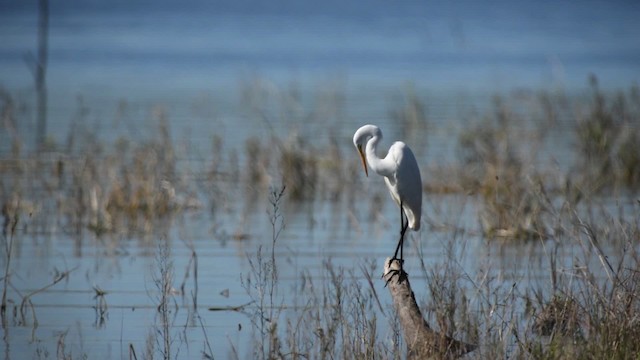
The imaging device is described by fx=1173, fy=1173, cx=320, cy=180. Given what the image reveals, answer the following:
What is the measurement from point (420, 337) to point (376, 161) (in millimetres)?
1861

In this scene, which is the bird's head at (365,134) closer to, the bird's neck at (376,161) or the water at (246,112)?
the bird's neck at (376,161)

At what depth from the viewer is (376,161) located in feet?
24.9

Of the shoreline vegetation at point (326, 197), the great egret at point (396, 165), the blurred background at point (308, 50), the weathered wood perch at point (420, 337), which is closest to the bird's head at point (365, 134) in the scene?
the great egret at point (396, 165)

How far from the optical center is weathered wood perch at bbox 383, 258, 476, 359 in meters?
5.90

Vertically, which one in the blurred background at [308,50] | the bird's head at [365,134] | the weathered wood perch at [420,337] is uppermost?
the blurred background at [308,50]

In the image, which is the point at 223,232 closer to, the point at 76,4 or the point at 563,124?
the point at 563,124

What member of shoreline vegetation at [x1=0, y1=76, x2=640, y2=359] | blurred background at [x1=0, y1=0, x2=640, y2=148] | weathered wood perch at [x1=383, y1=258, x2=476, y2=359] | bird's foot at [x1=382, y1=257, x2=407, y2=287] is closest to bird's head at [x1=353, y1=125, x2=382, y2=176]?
shoreline vegetation at [x1=0, y1=76, x2=640, y2=359]

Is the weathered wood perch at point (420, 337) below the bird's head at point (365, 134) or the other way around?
below

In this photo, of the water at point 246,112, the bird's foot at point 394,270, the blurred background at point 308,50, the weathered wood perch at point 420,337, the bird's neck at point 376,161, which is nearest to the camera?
the weathered wood perch at point 420,337

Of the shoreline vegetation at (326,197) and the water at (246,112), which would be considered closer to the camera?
the shoreline vegetation at (326,197)

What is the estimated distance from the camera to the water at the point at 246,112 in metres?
8.33

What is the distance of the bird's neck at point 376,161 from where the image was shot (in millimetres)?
7547

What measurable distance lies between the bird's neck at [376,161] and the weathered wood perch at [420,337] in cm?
141

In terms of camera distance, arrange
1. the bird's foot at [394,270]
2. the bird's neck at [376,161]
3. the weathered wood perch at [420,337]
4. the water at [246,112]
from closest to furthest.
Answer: the weathered wood perch at [420,337] < the bird's foot at [394,270] < the bird's neck at [376,161] < the water at [246,112]
